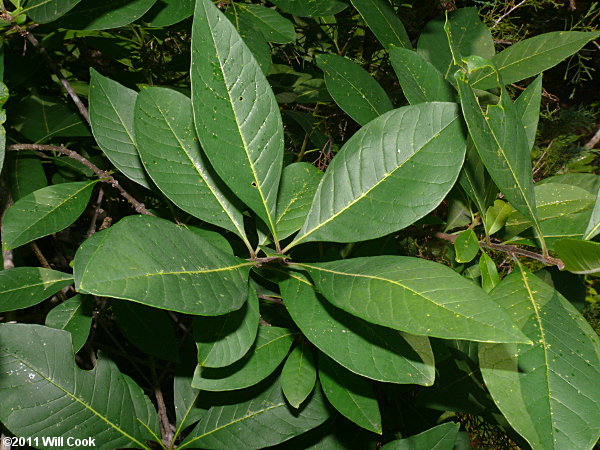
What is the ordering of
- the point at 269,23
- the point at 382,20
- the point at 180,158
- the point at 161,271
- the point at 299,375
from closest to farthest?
the point at 161,271
the point at 180,158
the point at 299,375
the point at 382,20
the point at 269,23

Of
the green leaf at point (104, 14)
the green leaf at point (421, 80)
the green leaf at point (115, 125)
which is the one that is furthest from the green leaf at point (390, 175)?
the green leaf at point (104, 14)

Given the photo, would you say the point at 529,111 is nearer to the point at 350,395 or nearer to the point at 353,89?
the point at 353,89

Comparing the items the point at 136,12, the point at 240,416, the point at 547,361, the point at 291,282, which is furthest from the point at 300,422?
the point at 136,12

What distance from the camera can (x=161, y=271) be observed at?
0.56 metres

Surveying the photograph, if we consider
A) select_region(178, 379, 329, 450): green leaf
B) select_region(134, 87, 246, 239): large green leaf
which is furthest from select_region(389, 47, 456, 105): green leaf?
select_region(178, 379, 329, 450): green leaf

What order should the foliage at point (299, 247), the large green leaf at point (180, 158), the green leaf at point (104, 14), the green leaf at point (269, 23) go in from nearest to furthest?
the foliage at point (299, 247) < the large green leaf at point (180, 158) < the green leaf at point (104, 14) < the green leaf at point (269, 23)

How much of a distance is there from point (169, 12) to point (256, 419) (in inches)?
29.7

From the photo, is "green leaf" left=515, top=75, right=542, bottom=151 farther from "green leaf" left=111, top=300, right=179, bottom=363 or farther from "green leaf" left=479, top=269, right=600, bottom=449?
"green leaf" left=111, top=300, right=179, bottom=363

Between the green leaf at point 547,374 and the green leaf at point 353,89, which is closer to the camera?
the green leaf at point 547,374

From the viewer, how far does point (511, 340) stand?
537 millimetres

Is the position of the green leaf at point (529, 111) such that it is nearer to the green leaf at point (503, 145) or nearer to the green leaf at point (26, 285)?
the green leaf at point (503, 145)

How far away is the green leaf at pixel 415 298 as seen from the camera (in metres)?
0.56

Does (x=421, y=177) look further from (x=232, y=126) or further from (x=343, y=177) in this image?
(x=232, y=126)

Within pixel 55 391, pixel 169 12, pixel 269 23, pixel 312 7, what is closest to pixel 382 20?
pixel 312 7
